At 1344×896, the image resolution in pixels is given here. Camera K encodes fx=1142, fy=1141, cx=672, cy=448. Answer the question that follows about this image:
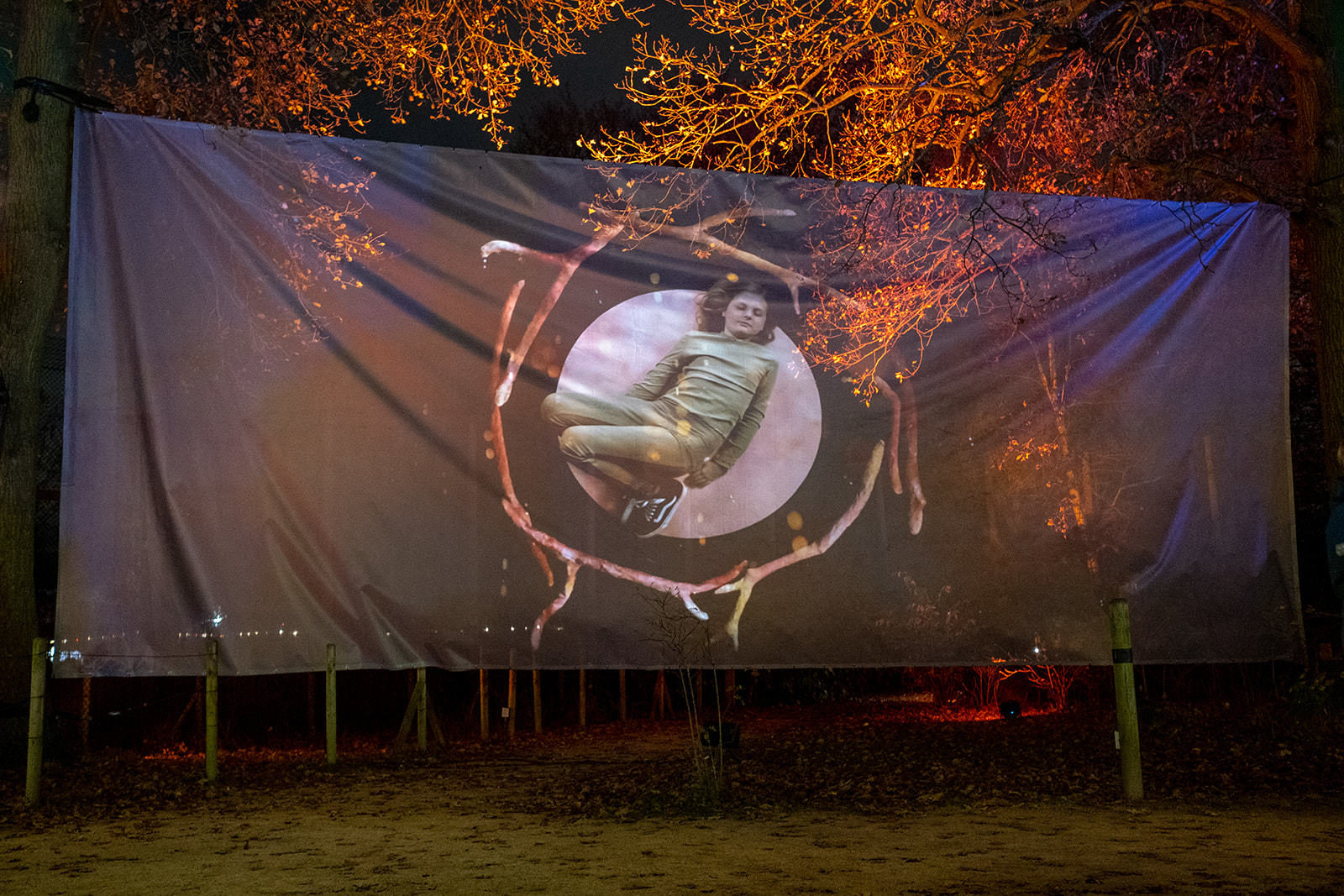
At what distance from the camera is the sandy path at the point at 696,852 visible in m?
3.54

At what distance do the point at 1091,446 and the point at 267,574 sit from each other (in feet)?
14.1

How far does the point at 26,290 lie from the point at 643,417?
11.0 feet

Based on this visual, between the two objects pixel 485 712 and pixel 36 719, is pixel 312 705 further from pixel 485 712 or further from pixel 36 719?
pixel 36 719

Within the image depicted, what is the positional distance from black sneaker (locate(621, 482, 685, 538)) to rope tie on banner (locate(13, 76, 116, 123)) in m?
3.13

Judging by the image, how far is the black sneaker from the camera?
5750 mm

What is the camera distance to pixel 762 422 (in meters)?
6.01

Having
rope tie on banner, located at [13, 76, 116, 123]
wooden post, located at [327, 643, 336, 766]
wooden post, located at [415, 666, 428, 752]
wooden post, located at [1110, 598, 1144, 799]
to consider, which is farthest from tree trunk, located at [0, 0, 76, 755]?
wooden post, located at [1110, 598, 1144, 799]

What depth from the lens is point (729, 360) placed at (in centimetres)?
601

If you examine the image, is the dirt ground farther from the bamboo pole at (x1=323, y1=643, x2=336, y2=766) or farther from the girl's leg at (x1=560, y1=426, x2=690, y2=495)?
the girl's leg at (x1=560, y1=426, x2=690, y2=495)

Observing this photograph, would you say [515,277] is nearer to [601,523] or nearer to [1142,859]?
[601,523]

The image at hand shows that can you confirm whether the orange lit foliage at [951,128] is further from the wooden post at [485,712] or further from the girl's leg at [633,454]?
the wooden post at [485,712]

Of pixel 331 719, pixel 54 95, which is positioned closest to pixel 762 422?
pixel 331 719

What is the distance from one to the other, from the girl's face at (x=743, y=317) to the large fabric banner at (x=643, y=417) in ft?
0.06

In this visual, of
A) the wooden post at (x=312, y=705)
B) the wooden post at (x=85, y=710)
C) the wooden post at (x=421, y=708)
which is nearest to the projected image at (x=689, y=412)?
the wooden post at (x=421, y=708)
